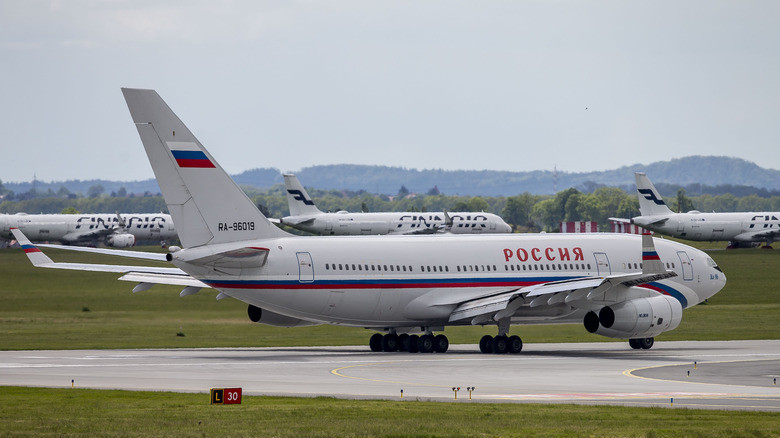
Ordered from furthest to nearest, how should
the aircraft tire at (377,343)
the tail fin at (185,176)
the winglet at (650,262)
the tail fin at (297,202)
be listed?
the tail fin at (297,202) < the aircraft tire at (377,343) < the winglet at (650,262) < the tail fin at (185,176)

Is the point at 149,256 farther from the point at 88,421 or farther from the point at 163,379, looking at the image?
the point at 88,421

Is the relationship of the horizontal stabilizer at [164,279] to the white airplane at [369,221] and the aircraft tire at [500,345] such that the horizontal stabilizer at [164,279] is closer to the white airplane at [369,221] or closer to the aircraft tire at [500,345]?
the aircraft tire at [500,345]

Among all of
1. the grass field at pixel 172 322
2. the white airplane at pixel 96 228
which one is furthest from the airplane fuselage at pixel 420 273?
the white airplane at pixel 96 228

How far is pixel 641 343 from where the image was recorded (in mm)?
49812

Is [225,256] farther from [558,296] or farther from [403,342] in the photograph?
[558,296]

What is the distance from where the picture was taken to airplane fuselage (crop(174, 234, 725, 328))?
42781 millimetres

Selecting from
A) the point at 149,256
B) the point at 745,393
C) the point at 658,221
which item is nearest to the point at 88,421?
the point at 745,393

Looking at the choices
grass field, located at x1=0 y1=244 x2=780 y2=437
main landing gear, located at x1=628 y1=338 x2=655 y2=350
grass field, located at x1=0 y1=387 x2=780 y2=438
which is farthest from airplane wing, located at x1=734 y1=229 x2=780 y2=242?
grass field, located at x1=0 y1=387 x2=780 y2=438

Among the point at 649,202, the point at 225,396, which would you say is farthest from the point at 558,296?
the point at 649,202

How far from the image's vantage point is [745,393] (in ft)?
104

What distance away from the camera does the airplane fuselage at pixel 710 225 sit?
13225 cm

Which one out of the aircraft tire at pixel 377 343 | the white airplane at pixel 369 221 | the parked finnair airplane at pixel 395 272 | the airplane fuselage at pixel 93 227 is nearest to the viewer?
the parked finnair airplane at pixel 395 272

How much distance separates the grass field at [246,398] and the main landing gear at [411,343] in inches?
234

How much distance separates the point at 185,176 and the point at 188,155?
73 cm
